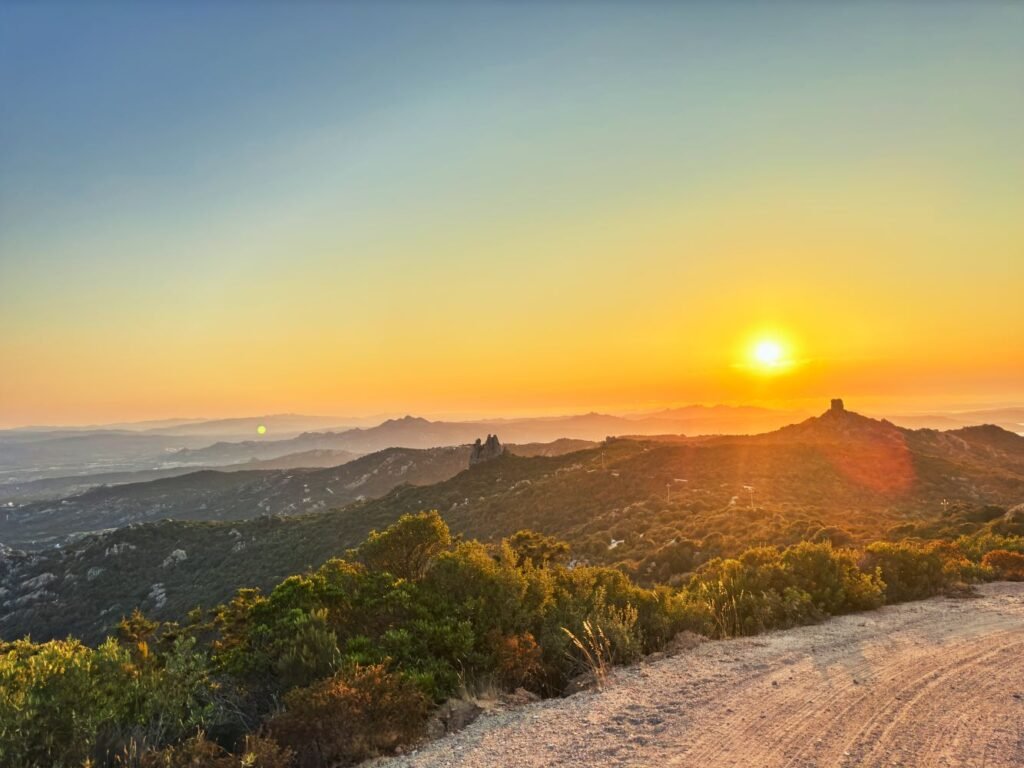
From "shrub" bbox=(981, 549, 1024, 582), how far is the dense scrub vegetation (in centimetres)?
18

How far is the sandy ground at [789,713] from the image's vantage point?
5859mm

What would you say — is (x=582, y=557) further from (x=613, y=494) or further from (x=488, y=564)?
(x=488, y=564)

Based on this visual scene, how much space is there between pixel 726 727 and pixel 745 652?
3329mm

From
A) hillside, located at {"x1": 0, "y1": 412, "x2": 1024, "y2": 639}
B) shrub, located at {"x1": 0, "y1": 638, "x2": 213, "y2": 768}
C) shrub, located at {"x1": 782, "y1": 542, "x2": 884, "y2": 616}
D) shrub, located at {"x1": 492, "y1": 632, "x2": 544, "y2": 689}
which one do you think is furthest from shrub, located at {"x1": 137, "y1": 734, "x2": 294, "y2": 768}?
hillside, located at {"x1": 0, "y1": 412, "x2": 1024, "y2": 639}

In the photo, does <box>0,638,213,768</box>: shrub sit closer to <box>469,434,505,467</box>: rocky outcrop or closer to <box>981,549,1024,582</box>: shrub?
<box>981,549,1024,582</box>: shrub

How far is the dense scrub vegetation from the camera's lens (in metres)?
6.28

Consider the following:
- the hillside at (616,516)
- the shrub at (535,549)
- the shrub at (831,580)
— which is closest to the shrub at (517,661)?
→ the shrub at (831,580)

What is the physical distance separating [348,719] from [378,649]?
2008 mm

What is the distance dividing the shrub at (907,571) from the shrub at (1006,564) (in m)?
2.76

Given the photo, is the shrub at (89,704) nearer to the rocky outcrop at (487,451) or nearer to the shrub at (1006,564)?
the shrub at (1006,564)

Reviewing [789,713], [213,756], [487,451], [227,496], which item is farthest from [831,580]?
[227,496]

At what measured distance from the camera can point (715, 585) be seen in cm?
1298

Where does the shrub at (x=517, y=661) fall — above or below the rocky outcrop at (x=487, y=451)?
above

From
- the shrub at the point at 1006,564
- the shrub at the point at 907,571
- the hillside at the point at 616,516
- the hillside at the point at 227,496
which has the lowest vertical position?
the hillside at the point at 227,496
